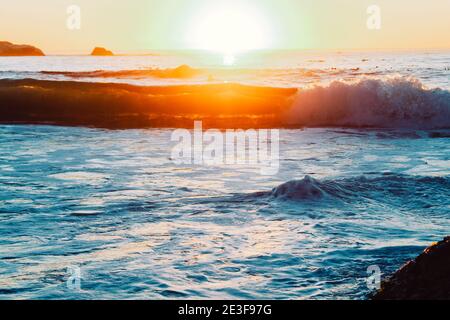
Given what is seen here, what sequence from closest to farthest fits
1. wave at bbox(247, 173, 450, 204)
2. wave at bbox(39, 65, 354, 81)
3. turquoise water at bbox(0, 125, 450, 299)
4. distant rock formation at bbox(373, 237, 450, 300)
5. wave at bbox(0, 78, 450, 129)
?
distant rock formation at bbox(373, 237, 450, 300)
turquoise water at bbox(0, 125, 450, 299)
wave at bbox(247, 173, 450, 204)
wave at bbox(0, 78, 450, 129)
wave at bbox(39, 65, 354, 81)

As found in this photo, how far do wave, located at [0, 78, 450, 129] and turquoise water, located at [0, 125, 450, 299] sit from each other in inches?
275

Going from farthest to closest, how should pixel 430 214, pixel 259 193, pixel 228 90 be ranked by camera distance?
pixel 228 90
pixel 259 193
pixel 430 214

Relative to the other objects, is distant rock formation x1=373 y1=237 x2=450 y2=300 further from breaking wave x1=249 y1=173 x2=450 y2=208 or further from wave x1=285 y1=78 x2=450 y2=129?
wave x1=285 y1=78 x2=450 y2=129

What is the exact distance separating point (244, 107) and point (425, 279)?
59.5 ft

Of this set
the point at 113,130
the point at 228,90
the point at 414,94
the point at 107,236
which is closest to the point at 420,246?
the point at 107,236

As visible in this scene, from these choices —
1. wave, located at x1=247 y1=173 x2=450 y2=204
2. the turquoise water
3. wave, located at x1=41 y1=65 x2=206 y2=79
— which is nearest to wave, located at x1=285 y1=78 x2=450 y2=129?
the turquoise water

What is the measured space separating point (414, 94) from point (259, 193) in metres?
13.0

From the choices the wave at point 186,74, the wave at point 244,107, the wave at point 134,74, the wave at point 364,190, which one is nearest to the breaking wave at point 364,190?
the wave at point 364,190

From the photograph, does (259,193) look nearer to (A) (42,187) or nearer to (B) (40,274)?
(A) (42,187)

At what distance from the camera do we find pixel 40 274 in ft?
17.6

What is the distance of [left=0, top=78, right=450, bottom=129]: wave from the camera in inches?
771

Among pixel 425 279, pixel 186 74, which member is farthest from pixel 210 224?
pixel 186 74

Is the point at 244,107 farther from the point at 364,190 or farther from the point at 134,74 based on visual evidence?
the point at 134,74

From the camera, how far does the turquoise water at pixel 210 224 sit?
16.9 ft
